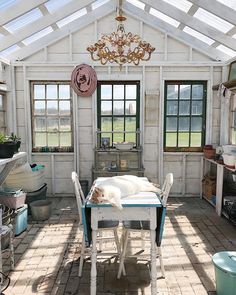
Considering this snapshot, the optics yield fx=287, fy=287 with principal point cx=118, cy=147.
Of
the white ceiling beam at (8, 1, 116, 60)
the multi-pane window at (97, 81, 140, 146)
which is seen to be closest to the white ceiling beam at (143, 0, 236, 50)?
the white ceiling beam at (8, 1, 116, 60)

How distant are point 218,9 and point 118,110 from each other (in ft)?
8.91

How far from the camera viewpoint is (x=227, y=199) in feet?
15.5

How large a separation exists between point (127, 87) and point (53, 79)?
1503 mm

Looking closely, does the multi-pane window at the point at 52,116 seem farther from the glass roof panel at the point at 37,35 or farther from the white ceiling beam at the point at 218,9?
the white ceiling beam at the point at 218,9

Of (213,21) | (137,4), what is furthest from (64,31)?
(213,21)

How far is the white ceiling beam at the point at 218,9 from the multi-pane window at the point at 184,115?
201cm

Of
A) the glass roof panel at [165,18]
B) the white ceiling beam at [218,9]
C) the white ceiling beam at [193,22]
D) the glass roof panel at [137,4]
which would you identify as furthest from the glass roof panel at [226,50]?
the glass roof panel at [137,4]

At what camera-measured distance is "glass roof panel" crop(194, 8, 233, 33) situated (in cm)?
434

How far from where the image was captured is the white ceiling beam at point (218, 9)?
3822mm

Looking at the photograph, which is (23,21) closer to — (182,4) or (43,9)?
(43,9)

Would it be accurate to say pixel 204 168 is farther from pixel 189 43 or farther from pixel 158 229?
pixel 158 229

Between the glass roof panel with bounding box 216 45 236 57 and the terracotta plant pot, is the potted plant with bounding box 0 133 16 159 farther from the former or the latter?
the glass roof panel with bounding box 216 45 236 57

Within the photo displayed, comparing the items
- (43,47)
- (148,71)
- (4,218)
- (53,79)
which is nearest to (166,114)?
(148,71)

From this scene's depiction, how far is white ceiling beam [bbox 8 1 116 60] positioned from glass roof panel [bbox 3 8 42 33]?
0.82 metres
